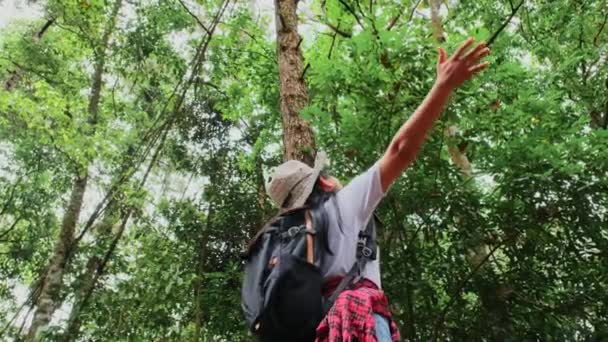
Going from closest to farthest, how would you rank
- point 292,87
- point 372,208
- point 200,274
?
point 372,208 → point 292,87 → point 200,274

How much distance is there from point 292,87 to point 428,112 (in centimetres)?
226

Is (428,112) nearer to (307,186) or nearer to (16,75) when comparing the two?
(307,186)

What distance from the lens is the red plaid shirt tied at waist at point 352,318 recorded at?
1.49 metres

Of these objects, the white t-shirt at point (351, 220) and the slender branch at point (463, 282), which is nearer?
the white t-shirt at point (351, 220)

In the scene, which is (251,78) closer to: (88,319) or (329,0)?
(329,0)

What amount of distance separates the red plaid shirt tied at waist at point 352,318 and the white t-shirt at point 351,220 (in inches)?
4.6

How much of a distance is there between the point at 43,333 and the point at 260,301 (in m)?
4.88

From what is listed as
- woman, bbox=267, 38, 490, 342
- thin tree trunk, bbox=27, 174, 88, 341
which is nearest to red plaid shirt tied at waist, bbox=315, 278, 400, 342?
woman, bbox=267, 38, 490, 342

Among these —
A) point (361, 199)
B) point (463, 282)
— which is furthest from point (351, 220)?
point (463, 282)

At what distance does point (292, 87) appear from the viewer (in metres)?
3.81

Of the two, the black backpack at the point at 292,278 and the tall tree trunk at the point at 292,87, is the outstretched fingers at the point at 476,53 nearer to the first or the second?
the black backpack at the point at 292,278

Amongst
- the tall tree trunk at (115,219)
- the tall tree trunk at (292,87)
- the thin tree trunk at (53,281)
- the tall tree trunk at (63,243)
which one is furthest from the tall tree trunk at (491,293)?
the thin tree trunk at (53,281)

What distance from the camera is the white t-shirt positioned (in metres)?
1.71

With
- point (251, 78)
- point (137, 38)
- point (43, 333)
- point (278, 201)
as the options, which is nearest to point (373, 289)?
point (278, 201)
